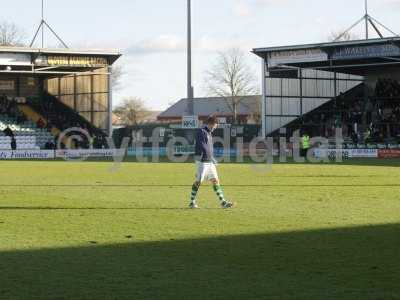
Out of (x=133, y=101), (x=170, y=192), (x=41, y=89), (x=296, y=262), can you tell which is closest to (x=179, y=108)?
(x=133, y=101)

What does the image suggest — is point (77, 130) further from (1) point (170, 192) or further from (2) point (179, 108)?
(2) point (179, 108)

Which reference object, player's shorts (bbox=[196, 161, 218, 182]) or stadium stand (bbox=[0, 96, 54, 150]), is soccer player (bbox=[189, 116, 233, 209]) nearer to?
player's shorts (bbox=[196, 161, 218, 182])

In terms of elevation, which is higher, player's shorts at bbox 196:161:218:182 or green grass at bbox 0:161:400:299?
player's shorts at bbox 196:161:218:182

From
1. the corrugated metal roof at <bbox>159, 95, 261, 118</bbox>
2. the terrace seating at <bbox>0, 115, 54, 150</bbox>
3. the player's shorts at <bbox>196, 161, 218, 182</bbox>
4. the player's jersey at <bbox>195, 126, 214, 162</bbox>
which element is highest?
the corrugated metal roof at <bbox>159, 95, 261, 118</bbox>

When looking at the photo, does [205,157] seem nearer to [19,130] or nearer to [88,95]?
[19,130]

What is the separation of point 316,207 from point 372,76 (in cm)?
4780

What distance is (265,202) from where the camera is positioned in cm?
1998

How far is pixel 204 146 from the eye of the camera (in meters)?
18.5

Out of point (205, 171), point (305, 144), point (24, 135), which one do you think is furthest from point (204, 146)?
point (24, 135)

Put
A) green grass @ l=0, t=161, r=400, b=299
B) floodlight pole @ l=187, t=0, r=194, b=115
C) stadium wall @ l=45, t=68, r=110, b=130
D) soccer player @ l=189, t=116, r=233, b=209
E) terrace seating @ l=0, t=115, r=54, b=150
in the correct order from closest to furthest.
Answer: green grass @ l=0, t=161, r=400, b=299
soccer player @ l=189, t=116, r=233, b=209
floodlight pole @ l=187, t=0, r=194, b=115
terrace seating @ l=0, t=115, r=54, b=150
stadium wall @ l=45, t=68, r=110, b=130

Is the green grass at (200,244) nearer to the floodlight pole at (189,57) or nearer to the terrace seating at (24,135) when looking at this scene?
the floodlight pole at (189,57)

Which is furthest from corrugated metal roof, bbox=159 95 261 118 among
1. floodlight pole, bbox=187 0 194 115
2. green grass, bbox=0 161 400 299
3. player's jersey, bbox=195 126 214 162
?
player's jersey, bbox=195 126 214 162

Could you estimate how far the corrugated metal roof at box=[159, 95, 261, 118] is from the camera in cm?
11715

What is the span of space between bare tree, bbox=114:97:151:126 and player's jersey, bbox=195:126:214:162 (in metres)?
114
